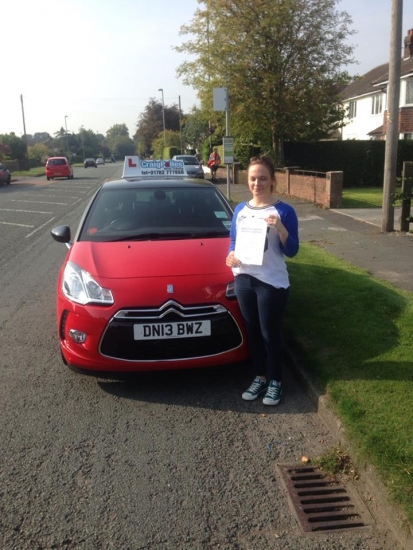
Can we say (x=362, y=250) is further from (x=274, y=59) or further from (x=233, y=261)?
(x=274, y=59)

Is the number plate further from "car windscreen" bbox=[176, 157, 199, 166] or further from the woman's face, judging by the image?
"car windscreen" bbox=[176, 157, 199, 166]

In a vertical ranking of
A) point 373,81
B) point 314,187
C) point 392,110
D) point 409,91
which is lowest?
point 314,187

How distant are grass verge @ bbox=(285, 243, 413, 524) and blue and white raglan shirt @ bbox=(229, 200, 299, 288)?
0.90 m

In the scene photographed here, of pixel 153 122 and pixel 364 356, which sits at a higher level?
pixel 153 122

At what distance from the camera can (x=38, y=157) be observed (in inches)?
3319

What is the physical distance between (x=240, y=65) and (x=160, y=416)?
21.3m

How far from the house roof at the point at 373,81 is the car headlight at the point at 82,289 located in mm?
33575

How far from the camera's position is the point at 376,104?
134ft

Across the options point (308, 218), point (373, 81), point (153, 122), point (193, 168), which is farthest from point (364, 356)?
point (153, 122)

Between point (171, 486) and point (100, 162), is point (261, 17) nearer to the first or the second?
point (171, 486)

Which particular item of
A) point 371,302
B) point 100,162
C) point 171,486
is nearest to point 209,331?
point 171,486

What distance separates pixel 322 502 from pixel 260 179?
2131 mm

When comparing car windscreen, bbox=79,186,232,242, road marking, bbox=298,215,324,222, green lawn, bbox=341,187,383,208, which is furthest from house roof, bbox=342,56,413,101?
car windscreen, bbox=79,186,232,242

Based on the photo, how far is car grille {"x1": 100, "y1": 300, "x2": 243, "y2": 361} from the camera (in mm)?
4121
